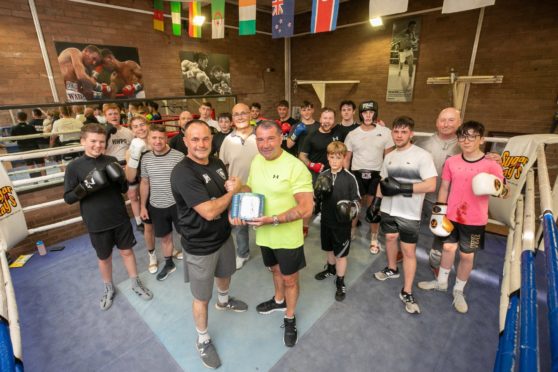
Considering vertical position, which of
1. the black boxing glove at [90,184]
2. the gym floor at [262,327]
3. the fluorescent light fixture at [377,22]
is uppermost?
the fluorescent light fixture at [377,22]

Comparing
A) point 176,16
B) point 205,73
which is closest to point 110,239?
point 176,16

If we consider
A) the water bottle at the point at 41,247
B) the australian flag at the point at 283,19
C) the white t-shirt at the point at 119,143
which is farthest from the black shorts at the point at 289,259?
the australian flag at the point at 283,19

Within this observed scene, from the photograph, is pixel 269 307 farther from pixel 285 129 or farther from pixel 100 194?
pixel 285 129

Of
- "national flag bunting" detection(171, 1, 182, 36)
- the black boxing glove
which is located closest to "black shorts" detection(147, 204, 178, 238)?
the black boxing glove

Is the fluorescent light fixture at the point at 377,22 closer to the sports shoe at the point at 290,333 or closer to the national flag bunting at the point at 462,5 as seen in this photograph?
the national flag bunting at the point at 462,5

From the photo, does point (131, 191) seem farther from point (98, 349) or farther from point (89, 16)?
point (89, 16)

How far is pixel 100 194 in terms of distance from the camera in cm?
213

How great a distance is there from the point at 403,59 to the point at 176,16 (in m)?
4.92

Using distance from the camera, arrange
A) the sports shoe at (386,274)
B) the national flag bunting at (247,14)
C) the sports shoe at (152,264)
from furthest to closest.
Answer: the national flag bunting at (247,14) → the sports shoe at (152,264) → the sports shoe at (386,274)

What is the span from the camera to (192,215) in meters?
1.70

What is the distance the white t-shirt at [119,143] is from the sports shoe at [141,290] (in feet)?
5.25

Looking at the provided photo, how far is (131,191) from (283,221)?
7.64 ft

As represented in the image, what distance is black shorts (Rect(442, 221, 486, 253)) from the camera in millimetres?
2150

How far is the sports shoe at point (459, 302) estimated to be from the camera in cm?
224
